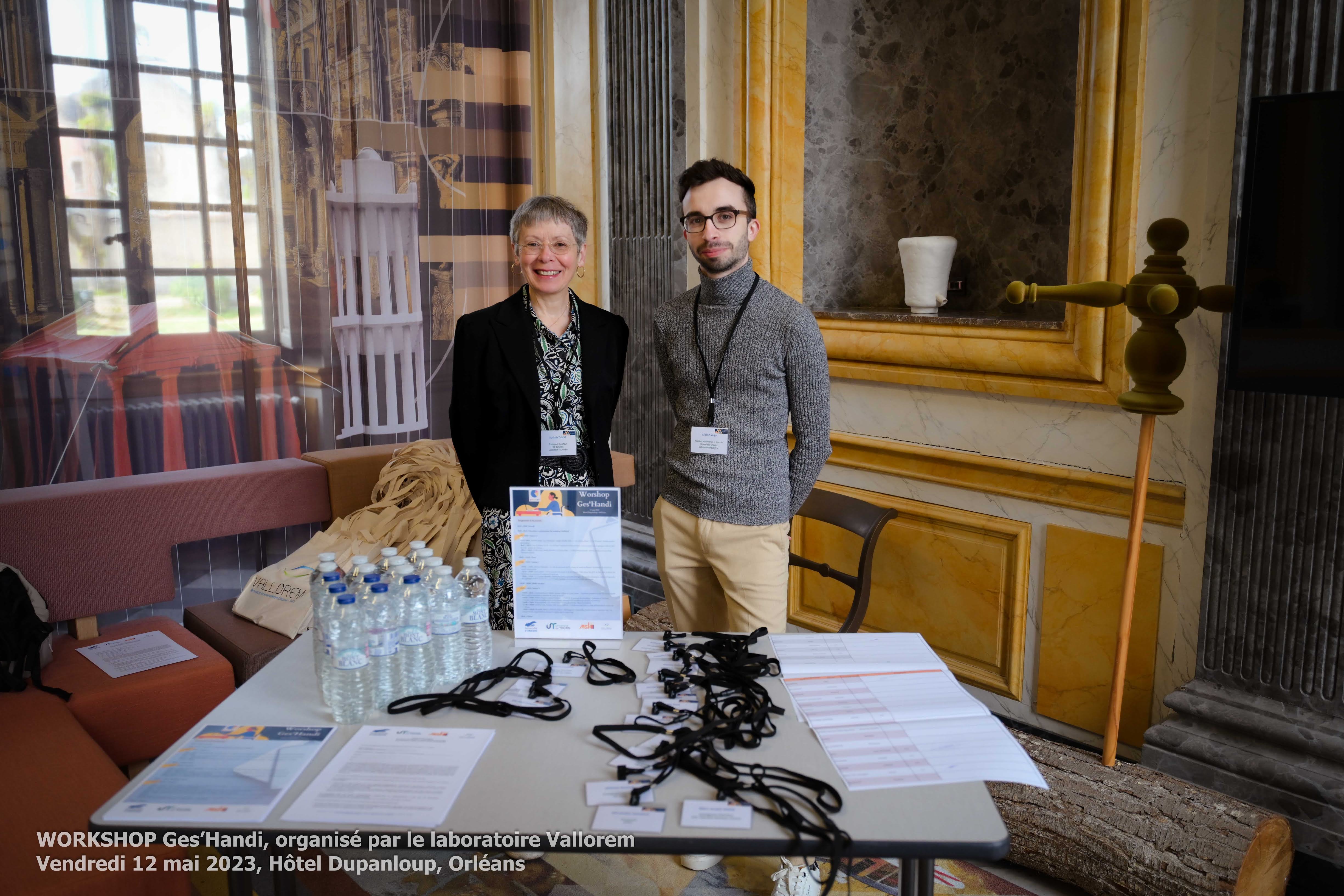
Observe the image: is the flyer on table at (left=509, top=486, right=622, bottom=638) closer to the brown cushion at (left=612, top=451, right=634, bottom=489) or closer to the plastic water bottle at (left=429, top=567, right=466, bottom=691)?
the plastic water bottle at (left=429, top=567, right=466, bottom=691)

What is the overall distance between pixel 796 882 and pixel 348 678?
1.18 meters

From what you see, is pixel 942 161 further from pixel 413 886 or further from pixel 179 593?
pixel 179 593

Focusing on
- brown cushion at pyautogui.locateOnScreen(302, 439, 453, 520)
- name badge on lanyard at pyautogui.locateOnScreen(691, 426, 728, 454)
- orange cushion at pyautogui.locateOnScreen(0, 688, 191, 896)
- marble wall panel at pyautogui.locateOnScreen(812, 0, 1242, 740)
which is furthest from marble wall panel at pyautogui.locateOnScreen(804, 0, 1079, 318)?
orange cushion at pyautogui.locateOnScreen(0, 688, 191, 896)

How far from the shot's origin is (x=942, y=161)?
3508 mm

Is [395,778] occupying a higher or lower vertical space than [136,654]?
higher

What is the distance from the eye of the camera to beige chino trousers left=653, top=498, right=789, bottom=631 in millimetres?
2162

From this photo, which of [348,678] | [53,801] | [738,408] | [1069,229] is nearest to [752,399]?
[738,408]

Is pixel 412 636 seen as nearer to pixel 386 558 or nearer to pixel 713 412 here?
pixel 386 558

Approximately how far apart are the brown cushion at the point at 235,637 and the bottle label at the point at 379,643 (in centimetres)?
142

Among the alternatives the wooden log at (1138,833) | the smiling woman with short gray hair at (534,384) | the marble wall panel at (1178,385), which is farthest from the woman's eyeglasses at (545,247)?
the wooden log at (1138,833)

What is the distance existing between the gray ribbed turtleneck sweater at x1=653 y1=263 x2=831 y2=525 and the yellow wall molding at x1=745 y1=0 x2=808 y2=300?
4.15 ft

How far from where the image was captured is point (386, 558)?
1583mm

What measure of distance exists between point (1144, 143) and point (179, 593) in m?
3.44

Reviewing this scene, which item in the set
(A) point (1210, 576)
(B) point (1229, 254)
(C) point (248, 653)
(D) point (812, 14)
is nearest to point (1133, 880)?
(A) point (1210, 576)
